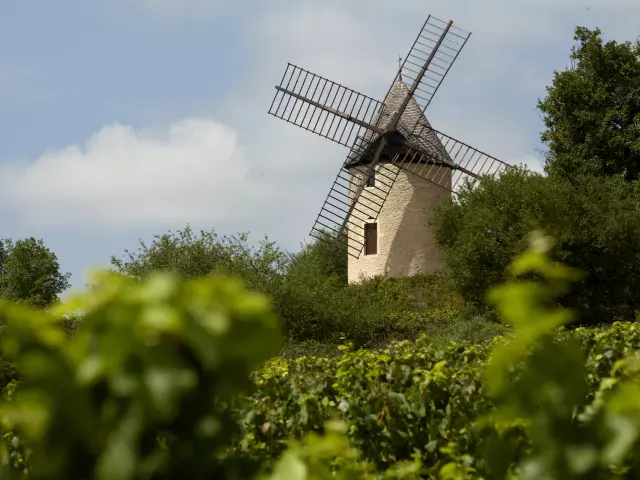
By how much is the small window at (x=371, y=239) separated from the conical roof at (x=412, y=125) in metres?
3.08

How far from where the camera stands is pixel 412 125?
29.3 meters

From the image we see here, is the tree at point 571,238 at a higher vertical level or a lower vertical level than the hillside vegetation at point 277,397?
higher

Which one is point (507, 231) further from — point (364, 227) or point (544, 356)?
point (544, 356)

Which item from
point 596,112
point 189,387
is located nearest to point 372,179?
point 596,112

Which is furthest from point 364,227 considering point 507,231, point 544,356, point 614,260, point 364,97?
point 544,356

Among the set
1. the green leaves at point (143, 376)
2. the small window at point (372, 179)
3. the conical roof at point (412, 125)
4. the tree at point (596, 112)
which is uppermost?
the tree at point (596, 112)

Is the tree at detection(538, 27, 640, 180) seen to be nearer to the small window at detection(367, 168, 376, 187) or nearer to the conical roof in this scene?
the conical roof

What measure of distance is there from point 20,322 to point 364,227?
94.6ft

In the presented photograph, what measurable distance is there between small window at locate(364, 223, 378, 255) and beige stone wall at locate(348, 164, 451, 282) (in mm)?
530

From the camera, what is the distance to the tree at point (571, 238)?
23.3m

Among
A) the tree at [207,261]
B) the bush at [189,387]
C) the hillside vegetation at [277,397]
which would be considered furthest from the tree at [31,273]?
the bush at [189,387]

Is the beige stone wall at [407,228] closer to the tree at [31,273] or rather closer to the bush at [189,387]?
the tree at [31,273]

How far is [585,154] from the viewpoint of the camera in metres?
27.8

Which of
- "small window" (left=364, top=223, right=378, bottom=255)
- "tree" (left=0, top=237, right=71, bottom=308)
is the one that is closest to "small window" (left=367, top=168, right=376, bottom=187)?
"small window" (left=364, top=223, right=378, bottom=255)
